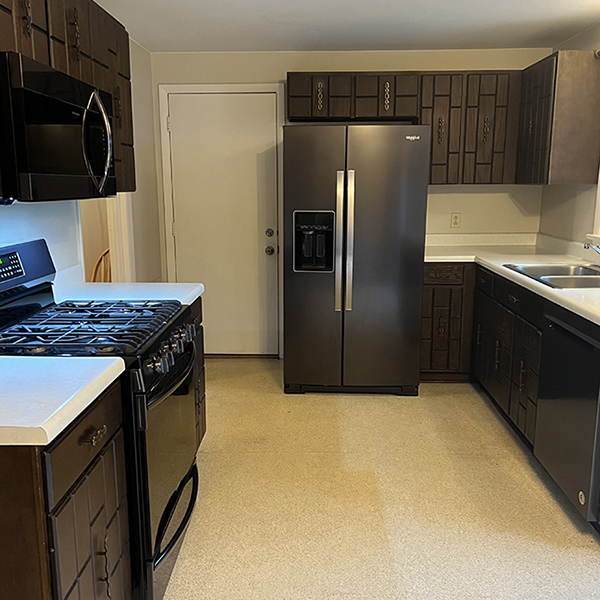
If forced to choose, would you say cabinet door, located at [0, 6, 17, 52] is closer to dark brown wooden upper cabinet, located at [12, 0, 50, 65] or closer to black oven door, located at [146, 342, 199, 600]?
dark brown wooden upper cabinet, located at [12, 0, 50, 65]

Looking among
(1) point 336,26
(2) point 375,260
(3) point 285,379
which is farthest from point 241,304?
(1) point 336,26

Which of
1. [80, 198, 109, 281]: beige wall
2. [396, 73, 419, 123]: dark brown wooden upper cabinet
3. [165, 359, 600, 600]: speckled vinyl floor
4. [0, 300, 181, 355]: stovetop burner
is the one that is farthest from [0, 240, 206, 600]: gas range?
[80, 198, 109, 281]: beige wall

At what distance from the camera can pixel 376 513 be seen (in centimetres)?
244

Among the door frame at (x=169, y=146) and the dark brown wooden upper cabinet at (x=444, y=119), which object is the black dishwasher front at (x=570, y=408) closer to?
the dark brown wooden upper cabinet at (x=444, y=119)

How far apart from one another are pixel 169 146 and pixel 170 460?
294 cm

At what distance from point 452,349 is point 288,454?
1493 mm

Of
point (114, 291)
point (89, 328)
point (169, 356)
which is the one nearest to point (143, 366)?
point (169, 356)

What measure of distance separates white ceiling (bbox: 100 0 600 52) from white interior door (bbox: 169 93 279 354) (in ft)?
1.50

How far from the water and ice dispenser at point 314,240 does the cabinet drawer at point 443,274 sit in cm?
66

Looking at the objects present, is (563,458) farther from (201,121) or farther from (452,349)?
(201,121)

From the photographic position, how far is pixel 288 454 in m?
2.96

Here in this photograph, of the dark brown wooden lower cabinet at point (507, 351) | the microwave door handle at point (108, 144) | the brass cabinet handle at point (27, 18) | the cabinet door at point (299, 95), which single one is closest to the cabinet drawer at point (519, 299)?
the dark brown wooden lower cabinet at point (507, 351)

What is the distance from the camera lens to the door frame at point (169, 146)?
4227mm

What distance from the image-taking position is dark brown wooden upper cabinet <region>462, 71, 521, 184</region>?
383 cm
